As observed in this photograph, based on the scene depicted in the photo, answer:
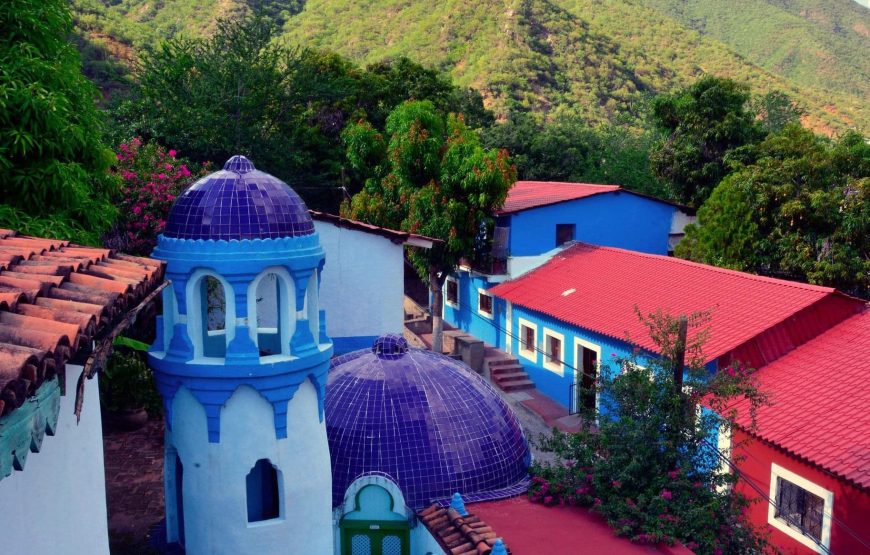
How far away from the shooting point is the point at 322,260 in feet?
40.5

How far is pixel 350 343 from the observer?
21203 millimetres

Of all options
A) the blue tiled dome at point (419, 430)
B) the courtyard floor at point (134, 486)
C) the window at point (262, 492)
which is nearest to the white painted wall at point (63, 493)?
the window at point (262, 492)

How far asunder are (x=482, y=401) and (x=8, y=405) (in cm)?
1156

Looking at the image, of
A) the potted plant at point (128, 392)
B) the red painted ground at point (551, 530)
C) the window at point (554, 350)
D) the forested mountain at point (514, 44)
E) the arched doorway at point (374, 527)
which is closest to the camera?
the red painted ground at point (551, 530)

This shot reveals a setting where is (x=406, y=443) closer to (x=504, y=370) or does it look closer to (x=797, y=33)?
(x=504, y=370)

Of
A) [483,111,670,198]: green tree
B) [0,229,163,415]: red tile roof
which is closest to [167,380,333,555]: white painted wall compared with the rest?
[0,229,163,415]: red tile roof

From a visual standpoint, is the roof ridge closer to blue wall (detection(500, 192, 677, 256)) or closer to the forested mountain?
blue wall (detection(500, 192, 677, 256))

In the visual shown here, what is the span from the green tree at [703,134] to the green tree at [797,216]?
5.46m

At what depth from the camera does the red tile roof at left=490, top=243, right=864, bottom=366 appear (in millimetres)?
19484

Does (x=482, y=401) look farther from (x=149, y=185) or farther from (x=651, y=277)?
(x=651, y=277)

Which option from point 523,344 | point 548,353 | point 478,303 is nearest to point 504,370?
point 523,344

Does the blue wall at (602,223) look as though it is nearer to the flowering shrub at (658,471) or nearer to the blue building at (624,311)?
the blue building at (624,311)

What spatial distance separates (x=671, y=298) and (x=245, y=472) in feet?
50.7

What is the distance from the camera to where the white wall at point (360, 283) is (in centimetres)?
2097
